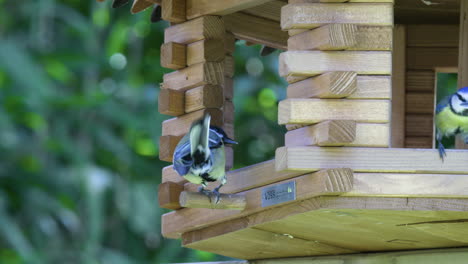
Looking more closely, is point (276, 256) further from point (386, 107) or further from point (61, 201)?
point (61, 201)

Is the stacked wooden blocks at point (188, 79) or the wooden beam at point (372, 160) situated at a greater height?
the stacked wooden blocks at point (188, 79)

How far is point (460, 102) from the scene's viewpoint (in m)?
3.96

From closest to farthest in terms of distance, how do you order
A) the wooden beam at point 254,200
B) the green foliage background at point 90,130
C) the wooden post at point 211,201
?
the wooden beam at point 254,200 < the wooden post at point 211,201 < the green foliage background at point 90,130

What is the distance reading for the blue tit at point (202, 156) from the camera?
3.69m

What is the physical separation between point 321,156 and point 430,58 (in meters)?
1.48

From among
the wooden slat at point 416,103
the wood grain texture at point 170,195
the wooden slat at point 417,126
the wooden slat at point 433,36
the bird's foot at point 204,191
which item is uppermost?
the wooden slat at point 433,36

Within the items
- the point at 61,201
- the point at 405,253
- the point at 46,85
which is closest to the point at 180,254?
the point at 61,201

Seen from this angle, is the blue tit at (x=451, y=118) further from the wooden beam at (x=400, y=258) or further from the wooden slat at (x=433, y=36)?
the wooden slat at (x=433, y=36)

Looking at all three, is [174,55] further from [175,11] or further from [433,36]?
[433,36]

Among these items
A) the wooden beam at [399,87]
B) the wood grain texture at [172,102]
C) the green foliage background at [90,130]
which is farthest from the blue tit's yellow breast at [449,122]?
the green foliage background at [90,130]

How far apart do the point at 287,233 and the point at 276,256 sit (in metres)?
0.48

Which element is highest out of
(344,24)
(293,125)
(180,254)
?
(344,24)

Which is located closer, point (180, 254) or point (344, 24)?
point (344, 24)

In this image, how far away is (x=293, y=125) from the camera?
3.73 meters
